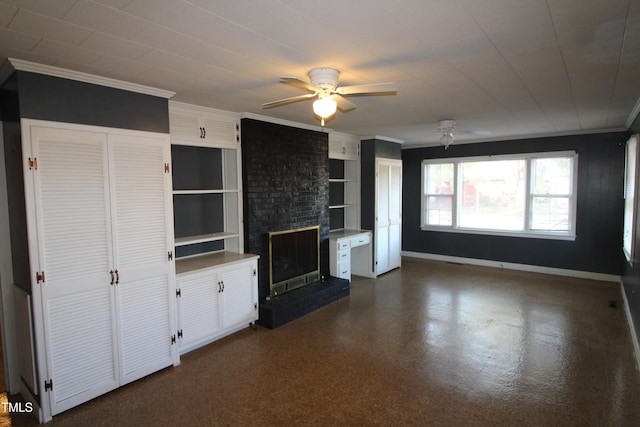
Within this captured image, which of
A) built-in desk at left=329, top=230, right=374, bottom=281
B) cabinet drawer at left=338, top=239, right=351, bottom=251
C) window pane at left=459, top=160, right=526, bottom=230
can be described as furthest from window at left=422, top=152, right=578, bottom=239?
cabinet drawer at left=338, top=239, right=351, bottom=251

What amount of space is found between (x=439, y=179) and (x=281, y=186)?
4268 millimetres

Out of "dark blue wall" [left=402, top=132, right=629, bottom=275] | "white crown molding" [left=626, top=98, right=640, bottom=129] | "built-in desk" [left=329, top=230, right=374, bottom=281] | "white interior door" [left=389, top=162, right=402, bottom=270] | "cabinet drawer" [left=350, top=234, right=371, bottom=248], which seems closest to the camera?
"white crown molding" [left=626, top=98, right=640, bottom=129]

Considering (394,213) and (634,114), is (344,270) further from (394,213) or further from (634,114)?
(634,114)

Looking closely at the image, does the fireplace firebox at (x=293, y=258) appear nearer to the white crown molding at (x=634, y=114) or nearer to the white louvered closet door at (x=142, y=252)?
the white louvered closet door at (x=142, y=252)

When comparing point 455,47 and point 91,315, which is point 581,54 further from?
point 91,315

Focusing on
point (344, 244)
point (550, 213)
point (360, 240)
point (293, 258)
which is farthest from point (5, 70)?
point (550, 213)

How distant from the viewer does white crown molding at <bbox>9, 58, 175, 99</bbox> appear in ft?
7.68

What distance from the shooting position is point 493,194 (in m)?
6.89

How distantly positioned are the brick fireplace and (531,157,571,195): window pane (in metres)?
3.96

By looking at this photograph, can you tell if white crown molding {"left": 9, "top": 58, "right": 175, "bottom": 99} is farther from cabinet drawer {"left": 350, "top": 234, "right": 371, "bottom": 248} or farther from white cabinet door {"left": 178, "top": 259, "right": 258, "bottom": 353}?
cabinet drawer {"left": 350, "top": 234, "right": 371, "bottom": 248}

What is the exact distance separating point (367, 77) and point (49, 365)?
3138 millimetres

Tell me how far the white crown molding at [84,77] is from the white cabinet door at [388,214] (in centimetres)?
397

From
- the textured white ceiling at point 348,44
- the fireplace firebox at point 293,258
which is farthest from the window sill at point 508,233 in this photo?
the fireplace firebox at point 293,258

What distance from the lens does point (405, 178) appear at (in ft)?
26.1
